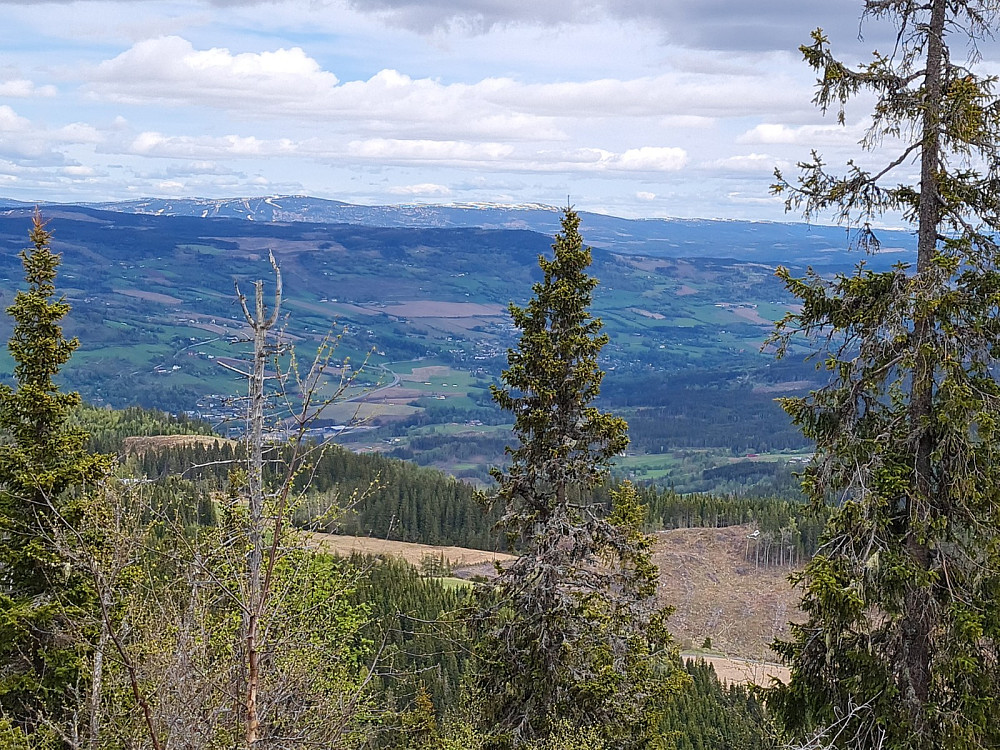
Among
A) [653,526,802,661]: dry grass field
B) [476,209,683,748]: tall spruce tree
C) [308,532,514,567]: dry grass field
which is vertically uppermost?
[476,209,683,748]: tall spruce tree

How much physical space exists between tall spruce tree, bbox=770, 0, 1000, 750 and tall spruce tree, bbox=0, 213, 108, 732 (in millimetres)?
12338

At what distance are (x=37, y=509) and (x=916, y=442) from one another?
1428 centimetres

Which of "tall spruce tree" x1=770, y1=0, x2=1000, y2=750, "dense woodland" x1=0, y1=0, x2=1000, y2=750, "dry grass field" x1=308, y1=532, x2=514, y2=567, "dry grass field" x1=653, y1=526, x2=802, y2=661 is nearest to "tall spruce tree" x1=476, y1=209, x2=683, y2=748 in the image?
"dense woodland" x1=0, y1=0, x2=1000, y2=750

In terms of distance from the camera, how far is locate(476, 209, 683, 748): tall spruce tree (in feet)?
56.1

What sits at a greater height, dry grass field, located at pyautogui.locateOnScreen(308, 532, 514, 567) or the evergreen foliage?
the evergreen foliage

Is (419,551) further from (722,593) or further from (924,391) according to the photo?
(924,391)

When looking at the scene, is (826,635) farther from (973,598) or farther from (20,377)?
(20,377)

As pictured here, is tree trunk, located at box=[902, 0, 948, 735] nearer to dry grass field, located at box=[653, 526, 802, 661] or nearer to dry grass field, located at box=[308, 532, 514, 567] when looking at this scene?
dry grass field, located at box=[653, 526, 802, 661]

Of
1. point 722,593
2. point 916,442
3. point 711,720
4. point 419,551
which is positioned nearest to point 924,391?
point 916,442

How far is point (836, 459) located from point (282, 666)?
8978 millimetres

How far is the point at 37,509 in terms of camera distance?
1550 centimetres

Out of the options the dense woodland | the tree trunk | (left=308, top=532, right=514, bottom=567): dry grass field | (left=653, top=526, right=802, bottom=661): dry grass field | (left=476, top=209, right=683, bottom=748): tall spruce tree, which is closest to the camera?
the dense woodland

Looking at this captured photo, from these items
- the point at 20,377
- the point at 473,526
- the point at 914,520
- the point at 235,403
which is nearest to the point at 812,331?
the point at 914,520

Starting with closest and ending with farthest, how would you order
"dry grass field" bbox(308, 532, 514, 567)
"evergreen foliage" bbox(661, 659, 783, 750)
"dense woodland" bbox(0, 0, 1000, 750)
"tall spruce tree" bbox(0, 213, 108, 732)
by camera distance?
1. "dense woodland" bbox(0, 0, 1000, 750)
2. "tall spruce tree" bbox(0, 213, 108, 732)
3. "evergreen foliage" bbox(661, 659, 783, 750)
4. "dry grass field" bbox(308, 532, 514, 567)
